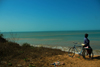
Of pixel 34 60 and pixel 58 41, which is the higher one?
pixel 34 60

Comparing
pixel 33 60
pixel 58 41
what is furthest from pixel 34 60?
pixel 58 41

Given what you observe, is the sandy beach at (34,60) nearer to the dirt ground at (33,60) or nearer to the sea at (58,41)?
the dirt ground at (33,60)

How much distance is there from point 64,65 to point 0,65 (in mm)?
3504

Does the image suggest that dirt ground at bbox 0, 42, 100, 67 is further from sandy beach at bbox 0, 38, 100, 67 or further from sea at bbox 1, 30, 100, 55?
sea at bbox 1, 30, 100, 55

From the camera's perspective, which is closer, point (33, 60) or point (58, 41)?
point (33, 60)

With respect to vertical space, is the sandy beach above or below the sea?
above

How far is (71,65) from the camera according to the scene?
477 centimetres

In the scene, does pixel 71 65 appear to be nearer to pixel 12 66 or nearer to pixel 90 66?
pixel 90 66

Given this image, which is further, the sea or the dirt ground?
the sea

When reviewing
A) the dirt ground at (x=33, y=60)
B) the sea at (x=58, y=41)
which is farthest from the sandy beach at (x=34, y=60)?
the sea at (x=58, y=41)

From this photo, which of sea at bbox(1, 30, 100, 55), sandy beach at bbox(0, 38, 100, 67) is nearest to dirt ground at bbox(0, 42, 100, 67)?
sandy beach at bbox(0, 38, 100, 67)

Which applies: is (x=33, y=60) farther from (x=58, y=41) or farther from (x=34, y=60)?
(x=58, y=41)

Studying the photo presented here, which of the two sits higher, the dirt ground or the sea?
the dirt ground

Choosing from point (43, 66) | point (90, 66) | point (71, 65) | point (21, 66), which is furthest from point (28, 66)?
point (90, 66)
